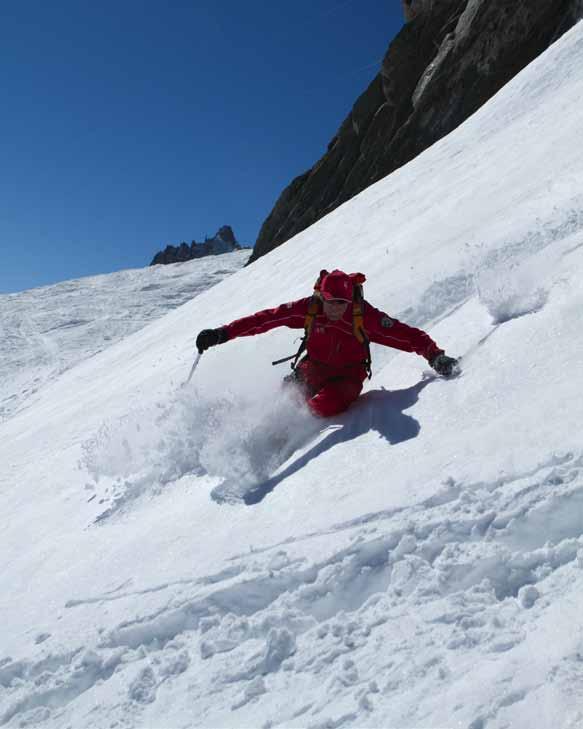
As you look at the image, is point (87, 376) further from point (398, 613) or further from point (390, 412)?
point (398, 613)

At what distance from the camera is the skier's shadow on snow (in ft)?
12.7

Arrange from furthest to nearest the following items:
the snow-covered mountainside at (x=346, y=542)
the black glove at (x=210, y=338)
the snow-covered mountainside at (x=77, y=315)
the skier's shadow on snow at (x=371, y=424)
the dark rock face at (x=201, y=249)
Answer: the dark rock face at (x=201, y=249), the snow-covered mountainside at (x=77, y=315), the black glove at (x=210, y=338), the skier's shadow on snow at (x=371, y=424), the snow-covered mountainside at (x=346, y=542)

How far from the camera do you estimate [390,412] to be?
4215 millimetres

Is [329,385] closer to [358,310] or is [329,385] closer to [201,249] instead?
[358,310]

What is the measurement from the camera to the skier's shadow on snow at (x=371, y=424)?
3.86m

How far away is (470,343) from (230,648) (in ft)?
9.53

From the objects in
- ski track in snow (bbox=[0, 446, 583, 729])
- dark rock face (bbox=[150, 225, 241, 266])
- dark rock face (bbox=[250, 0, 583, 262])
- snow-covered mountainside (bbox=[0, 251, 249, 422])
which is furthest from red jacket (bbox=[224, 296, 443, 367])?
dark rock face (bbox=[150, 225, 241, 266])

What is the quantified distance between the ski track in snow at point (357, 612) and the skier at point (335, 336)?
179 cm

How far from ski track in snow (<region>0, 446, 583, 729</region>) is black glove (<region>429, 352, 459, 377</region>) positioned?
145cm

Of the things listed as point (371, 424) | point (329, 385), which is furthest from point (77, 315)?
point (371, 424)

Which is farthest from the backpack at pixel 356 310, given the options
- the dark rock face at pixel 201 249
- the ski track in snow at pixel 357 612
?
the dark rock face at pixel 201 249

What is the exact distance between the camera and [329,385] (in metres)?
4.82

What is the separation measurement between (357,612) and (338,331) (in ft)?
8.62

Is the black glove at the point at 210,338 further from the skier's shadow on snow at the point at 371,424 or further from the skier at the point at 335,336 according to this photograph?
the skier's shadow on snow at the point at 371,424
